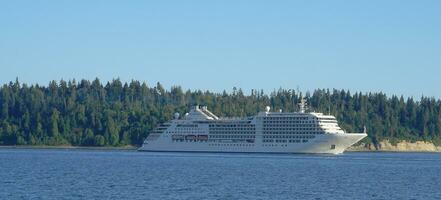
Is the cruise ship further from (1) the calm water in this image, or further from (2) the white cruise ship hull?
(1) the calm water

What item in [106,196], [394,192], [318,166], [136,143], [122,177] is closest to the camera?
[106,196]

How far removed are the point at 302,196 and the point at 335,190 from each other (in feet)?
20.2

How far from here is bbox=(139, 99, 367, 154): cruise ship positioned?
6033 inches

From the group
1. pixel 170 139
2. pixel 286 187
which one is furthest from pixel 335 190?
pixel 170 139

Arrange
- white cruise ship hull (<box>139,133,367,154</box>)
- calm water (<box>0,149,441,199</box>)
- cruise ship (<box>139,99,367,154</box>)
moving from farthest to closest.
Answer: cruise ship (<box>139,99,367,154</box>), white cruise ship hull (<box>139,133,367,154</box>), calm water (<box>0,149,441,199</box>)

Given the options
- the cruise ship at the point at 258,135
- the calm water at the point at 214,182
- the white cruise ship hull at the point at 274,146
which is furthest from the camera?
the cruise ship at the point at 258,135

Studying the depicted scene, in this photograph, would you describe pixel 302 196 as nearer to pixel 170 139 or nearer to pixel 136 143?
pixel 170 139

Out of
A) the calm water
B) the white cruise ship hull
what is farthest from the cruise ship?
the calm water

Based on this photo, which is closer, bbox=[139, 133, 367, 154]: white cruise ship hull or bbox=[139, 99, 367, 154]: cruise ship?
bbox=[139, 133, 367, 154]: white cruise ship hull

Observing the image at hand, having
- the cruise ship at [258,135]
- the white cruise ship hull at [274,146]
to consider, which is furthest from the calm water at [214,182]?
the cruise ship at [258,135]

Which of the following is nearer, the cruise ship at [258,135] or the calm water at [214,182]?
the calm water at [214,182]

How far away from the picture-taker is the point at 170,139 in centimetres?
16550

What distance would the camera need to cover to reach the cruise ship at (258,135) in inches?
6033

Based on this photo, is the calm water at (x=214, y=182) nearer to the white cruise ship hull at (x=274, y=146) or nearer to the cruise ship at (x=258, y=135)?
the white cruise ship hull at (x=274, y=146)
